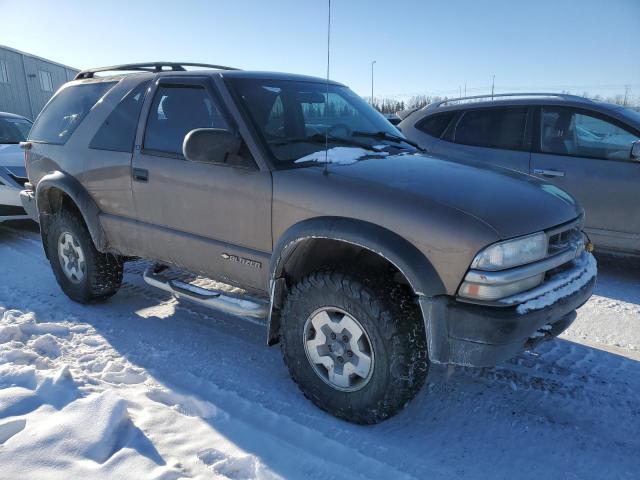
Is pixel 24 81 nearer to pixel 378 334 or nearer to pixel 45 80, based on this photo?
pixel 45 80

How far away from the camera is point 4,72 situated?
86.7 feet

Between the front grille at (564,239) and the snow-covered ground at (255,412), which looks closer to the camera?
the snow-covered ground at (255,412)

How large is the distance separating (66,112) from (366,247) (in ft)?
11.2

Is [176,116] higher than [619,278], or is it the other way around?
[176,116]

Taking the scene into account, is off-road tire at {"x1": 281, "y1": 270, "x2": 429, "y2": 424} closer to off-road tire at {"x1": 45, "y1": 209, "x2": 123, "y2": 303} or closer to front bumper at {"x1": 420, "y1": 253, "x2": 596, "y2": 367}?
front bumper at {"x1": 420, "y1": 253, "x2": 596, "y2": 367}

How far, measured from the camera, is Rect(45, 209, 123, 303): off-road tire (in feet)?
13.7

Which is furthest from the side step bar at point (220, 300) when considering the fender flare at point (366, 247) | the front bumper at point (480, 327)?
the front bumper at point (480, 327)

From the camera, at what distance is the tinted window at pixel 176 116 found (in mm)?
3352

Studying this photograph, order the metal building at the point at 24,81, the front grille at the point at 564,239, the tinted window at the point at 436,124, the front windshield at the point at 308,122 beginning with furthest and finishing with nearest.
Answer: the metal building at the point at 24,81, the tinted window at the point at 436,124, the front windshield at the point at 308,122, the front grille at the point at 564,239

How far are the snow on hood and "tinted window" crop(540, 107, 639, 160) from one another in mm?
2992

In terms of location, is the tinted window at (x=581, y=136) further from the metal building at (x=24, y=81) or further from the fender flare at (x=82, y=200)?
the metal building at (x=24, y=81)

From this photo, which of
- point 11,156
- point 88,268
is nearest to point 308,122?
point 88,268

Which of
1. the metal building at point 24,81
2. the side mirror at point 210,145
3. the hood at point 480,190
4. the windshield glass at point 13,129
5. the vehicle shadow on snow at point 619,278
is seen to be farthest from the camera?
the metal building at point 24,81

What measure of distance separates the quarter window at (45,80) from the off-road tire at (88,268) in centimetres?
3133
